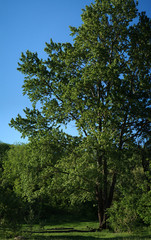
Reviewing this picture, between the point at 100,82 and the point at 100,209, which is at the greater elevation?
the point at 100,82

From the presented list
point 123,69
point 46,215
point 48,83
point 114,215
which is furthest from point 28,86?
point 46,215

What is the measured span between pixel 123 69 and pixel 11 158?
36112mm

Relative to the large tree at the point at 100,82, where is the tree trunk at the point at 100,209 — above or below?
below

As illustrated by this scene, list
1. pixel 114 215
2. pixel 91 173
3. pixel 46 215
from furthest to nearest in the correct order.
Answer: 1. pixel 46 215
2. pixel 114 215
3. pixel 91 173

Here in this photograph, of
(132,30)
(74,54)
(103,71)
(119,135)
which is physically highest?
(132,30)

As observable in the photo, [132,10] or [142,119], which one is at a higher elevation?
[132,10]

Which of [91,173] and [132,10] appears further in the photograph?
[132,10]

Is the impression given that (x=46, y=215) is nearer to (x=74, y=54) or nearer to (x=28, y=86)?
(x=28, y=86)

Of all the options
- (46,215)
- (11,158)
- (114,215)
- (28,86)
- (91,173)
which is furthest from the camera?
(11,158)

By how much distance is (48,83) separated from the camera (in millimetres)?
19609

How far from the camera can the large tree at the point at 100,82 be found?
1742 centimetres

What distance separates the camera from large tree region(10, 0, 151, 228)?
686 inches

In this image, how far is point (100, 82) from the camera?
1936cm

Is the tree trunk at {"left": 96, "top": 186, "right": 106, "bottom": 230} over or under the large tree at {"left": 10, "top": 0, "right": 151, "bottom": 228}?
under
